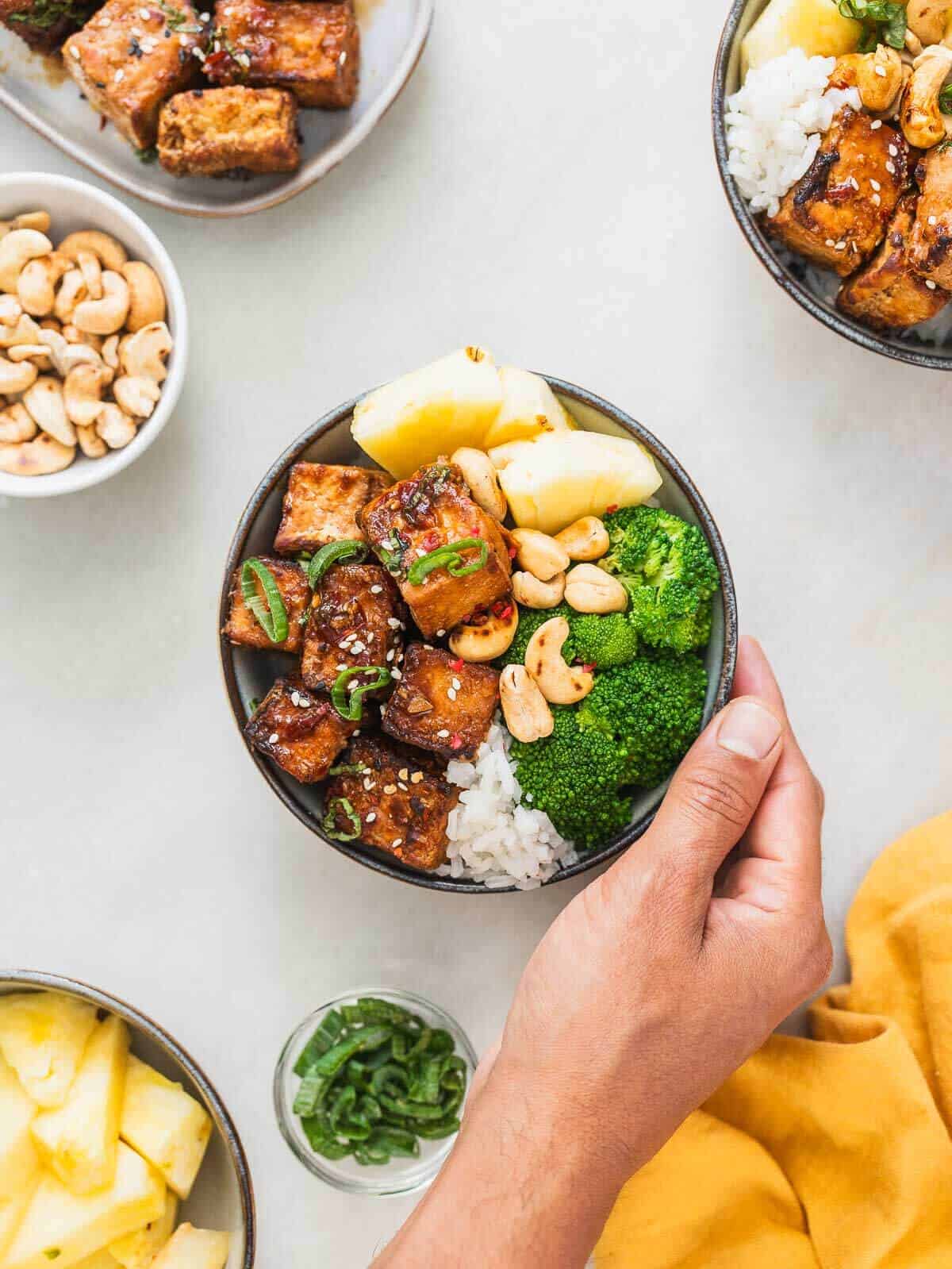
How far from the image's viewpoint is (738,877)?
2.35m

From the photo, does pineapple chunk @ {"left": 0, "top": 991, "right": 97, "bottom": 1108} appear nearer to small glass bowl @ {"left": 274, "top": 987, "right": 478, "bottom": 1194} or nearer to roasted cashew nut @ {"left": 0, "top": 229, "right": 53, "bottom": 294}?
small glass bowl @ {"left": 274, "top": 987, "right": 478, "bottom": 1194}

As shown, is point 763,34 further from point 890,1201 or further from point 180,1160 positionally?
point 180,1160

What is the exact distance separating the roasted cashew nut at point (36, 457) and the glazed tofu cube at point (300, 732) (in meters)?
0.80

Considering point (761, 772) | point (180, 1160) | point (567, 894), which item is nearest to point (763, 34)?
point (761, 772)

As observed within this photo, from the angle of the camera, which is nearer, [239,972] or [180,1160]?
[180,1160]

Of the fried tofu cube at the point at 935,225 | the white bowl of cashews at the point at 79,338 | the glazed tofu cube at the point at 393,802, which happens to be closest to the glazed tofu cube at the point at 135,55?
the white bowl of cashews at the point at 79,338

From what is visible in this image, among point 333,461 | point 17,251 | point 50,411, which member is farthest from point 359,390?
point 17,251

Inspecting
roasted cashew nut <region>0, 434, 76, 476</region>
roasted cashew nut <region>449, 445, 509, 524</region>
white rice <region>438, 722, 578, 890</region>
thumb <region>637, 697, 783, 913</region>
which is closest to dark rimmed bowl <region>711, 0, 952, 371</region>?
roasted cashew nut <region>449, 445, 509, 524</region>

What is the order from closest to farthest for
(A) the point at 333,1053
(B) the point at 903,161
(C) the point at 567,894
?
1. (B) the point at 903,161
2. (A) the point at 333,1053
3. (C) the point at 567,894

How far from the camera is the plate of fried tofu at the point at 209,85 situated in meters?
2.62

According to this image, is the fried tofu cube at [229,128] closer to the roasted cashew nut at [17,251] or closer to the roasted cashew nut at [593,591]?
the roasted cashew nut at [17,251]

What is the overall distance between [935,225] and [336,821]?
5.89 ft

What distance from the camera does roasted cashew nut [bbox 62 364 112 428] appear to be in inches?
103

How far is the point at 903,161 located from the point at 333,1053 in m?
2.42
